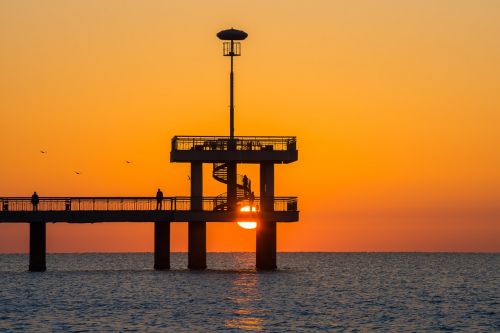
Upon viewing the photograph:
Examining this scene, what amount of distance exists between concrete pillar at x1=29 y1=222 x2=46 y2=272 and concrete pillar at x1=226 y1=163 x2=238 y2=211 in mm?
15701

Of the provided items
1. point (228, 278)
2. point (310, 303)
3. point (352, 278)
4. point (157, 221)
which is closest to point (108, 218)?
point (157, 221)

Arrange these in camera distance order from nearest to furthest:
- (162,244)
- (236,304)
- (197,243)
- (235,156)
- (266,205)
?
(236,304)
(235,156)
(266,205)
(197,243)
(162,244)

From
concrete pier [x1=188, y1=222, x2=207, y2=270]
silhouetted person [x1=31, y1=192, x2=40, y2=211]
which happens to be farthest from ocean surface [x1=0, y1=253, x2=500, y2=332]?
Result: silhouetted person [x1=31, y1=192, x2=40, y2=211]

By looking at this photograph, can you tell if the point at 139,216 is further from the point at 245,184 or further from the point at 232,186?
the point at 245,184

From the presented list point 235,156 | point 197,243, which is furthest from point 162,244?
point 235,156

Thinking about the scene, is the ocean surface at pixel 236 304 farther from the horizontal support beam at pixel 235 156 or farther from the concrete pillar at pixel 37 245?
the horizontal support beam at pixel 235 156

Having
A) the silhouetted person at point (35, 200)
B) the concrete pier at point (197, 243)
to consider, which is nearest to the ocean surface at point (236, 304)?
the concrete pier at point (197, 243)

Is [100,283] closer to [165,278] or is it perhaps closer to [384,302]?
[165,278]

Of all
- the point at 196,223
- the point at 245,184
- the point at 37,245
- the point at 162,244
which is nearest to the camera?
the point at 196,223

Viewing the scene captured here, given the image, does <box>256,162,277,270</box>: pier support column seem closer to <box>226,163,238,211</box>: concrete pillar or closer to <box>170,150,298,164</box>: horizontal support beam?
<box>170,150,298,164</box>: horizontal support beam

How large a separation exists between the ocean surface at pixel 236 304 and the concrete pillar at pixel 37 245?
140cm

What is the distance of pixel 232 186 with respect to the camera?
102125 mm

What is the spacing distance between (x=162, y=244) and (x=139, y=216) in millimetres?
6610

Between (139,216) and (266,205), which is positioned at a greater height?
(266,205)
